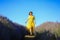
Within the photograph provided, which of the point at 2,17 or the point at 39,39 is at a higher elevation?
the point at 2,17

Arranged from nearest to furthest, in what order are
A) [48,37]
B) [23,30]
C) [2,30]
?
[2,30] → [23,30] → [48,37]

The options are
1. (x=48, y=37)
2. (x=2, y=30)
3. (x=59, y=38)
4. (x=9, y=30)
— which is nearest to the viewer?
(x=2, y=30)

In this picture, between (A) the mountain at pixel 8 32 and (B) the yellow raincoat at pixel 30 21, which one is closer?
(A) the mountain at pixel 8 32

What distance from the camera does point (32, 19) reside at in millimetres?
19484

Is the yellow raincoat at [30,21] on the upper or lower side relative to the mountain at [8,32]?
upper

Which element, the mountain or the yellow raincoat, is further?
the yellow raincoat

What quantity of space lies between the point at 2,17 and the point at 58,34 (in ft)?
26.5

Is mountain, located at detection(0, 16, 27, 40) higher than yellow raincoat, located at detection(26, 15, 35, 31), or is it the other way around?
yellow raincoat, located at detection(26, 15, 35, 31)

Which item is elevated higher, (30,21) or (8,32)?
(30,21)

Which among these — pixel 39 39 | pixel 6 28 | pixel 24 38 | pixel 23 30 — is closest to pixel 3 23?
pixel 6 28

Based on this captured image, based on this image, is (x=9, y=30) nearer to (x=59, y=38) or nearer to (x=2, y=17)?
(x=2, y=17)

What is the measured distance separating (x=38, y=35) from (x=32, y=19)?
6495 millimetres

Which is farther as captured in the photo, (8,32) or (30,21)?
(8,32)

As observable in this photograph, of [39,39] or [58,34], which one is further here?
[58,34]
